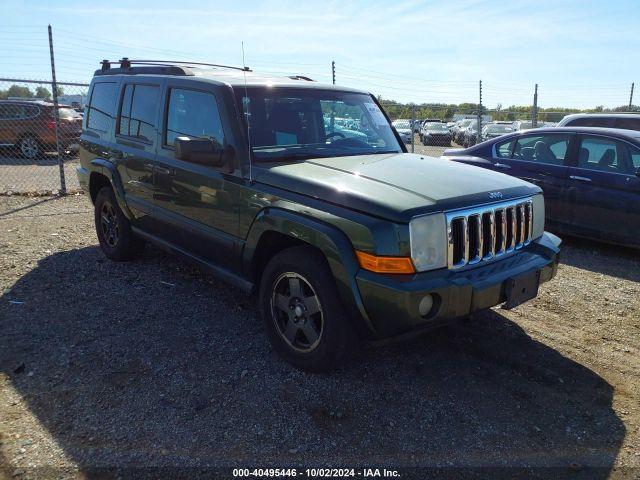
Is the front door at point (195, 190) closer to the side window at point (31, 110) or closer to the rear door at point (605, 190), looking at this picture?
the rear door at point (605, 190)

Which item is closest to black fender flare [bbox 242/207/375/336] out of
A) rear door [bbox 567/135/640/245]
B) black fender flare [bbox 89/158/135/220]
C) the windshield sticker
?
the windshield sticker

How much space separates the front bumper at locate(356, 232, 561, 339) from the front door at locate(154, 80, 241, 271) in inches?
50.8

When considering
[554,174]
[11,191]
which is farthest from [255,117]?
[11,191]

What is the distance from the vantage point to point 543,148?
23.1ft

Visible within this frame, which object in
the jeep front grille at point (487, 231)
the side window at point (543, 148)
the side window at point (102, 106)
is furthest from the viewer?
the side window at point (543, 148)

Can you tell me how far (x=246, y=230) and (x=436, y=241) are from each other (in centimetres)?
140

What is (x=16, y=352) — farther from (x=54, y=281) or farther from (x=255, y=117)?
(x=255, y=117)

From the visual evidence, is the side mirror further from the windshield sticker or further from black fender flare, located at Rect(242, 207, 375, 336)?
the windshield sticker

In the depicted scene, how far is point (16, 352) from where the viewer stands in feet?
12.6

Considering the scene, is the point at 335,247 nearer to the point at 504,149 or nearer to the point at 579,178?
the point at 579,178

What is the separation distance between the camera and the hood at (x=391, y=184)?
10.0 feet

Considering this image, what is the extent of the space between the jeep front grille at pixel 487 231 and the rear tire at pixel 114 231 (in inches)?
143

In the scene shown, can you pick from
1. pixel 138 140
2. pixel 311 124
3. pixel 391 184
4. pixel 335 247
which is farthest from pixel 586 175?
pixel 138 140

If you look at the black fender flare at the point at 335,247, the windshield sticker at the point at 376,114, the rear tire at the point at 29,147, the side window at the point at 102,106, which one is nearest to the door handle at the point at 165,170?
the side window at the point at 102,106
